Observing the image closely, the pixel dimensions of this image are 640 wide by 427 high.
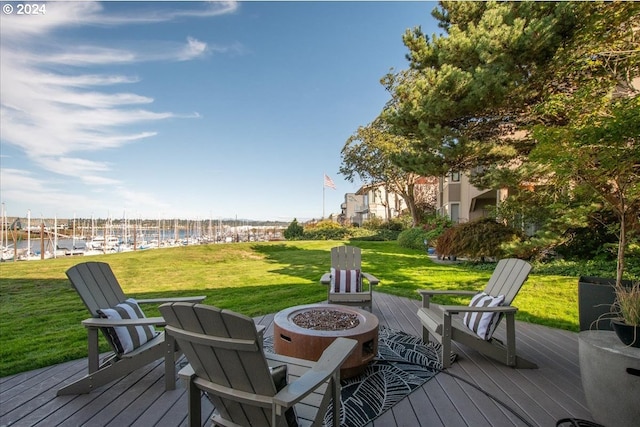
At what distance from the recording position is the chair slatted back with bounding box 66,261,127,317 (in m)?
2.68

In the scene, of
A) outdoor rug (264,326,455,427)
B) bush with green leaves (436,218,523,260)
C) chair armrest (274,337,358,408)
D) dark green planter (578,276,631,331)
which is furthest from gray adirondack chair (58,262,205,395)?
bush with green leaves (436,218,523,260)

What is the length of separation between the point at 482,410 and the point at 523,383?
708 mm

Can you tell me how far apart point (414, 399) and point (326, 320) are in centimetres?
107

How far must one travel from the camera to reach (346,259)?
5508mm

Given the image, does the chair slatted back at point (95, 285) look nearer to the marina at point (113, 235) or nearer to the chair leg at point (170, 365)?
the chair leg at point (170, 365)

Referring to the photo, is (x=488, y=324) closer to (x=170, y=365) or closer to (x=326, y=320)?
(x=326, y=320)

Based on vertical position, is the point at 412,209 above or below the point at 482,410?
above

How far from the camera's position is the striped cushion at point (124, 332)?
2656mm

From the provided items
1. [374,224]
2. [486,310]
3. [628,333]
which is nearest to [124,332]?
[486,310]

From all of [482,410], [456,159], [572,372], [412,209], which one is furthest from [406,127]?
[412,209]

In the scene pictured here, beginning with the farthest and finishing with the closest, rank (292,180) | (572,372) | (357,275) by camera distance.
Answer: (292,180) < (357,275) < (572,372)

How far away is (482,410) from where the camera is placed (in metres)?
2.42

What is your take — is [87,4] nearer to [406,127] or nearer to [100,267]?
[100,267]

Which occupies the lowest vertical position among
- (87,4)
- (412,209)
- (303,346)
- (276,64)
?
(303,346)
